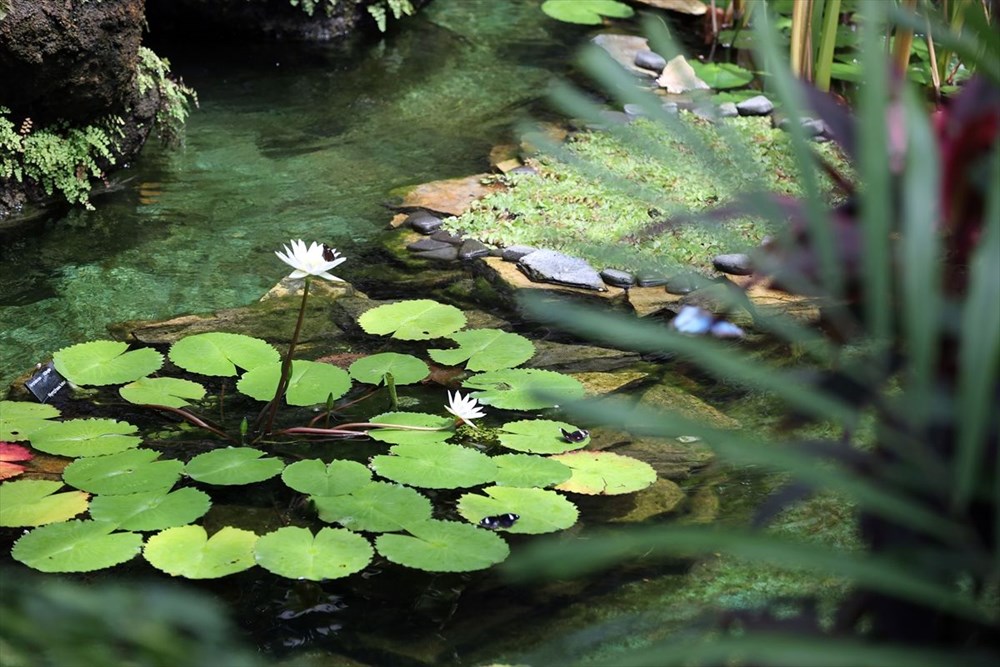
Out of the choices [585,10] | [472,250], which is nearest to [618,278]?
[472,250]

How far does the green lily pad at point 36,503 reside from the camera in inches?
79.2

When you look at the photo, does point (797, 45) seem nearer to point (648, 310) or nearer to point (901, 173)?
point (648, 310)

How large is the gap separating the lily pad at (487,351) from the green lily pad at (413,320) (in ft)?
0.18

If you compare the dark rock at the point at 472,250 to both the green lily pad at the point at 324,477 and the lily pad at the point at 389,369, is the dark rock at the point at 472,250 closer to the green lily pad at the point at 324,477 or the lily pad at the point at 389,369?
the lily pad at the point at 389,369

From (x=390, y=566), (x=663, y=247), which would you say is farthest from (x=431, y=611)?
(x=663, y=247)

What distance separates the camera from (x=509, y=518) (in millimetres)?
2053

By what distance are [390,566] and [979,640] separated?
1313 mm

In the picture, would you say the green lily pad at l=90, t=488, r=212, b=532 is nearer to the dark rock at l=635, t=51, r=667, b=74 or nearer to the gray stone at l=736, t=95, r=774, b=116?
the gray stone at l=736, t=95, r=774, b=116

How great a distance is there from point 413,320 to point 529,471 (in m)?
0.73

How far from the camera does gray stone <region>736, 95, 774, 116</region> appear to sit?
4641 mm

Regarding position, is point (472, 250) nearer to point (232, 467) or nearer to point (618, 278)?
point (618, 278)

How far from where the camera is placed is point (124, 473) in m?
2.14

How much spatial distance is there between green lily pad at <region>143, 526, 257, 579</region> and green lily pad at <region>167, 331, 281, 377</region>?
0.62 meters

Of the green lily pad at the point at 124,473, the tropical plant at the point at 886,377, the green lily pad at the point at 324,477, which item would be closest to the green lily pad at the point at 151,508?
the green lily pad at the point at 124,473
